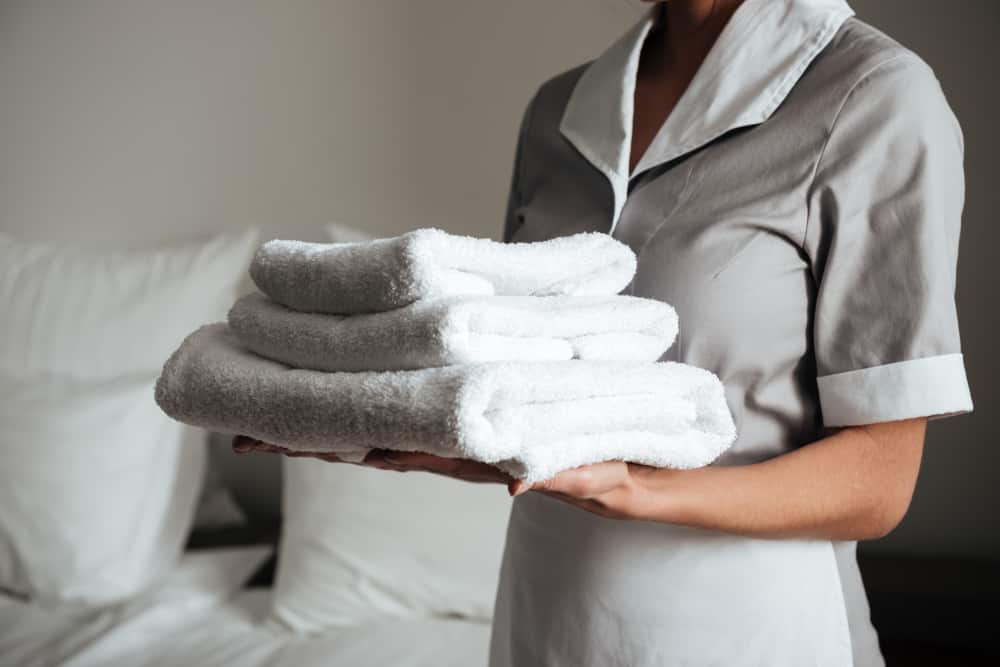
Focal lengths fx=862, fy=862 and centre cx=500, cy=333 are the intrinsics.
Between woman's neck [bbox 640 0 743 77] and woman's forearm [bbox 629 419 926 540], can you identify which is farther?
woman's neck [bbox 640 0 743 77]

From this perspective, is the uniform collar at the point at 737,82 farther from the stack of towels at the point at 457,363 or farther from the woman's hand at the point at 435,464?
the woman's hand at the point at 435,464

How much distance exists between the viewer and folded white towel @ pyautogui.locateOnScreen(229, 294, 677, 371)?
1.57 feet

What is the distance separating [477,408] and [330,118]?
1.42 m

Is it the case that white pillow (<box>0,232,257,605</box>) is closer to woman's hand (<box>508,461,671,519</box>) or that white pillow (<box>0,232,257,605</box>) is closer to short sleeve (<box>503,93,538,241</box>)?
short sleeve (<box>503,93,538,241</box>)

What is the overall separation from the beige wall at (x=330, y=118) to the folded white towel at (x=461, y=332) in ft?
3.04

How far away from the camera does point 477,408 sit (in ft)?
1.49

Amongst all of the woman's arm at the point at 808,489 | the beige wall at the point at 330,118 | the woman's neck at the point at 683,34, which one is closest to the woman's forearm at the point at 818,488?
the woman's arm at the point at 808,489

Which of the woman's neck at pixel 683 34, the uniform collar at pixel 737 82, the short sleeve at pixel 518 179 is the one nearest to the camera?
the uniform collar at pixel 737 82

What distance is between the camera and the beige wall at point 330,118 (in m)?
1.27

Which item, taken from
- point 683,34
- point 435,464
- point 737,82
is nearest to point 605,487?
point 435,464

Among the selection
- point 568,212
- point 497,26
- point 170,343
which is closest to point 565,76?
point 568,212

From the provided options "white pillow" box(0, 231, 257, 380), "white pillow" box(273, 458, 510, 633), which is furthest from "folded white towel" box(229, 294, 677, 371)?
"white pillow" box(0, 231, 257, 380)

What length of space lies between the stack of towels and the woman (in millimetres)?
70

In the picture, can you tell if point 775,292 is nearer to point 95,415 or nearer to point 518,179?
point 518,179
